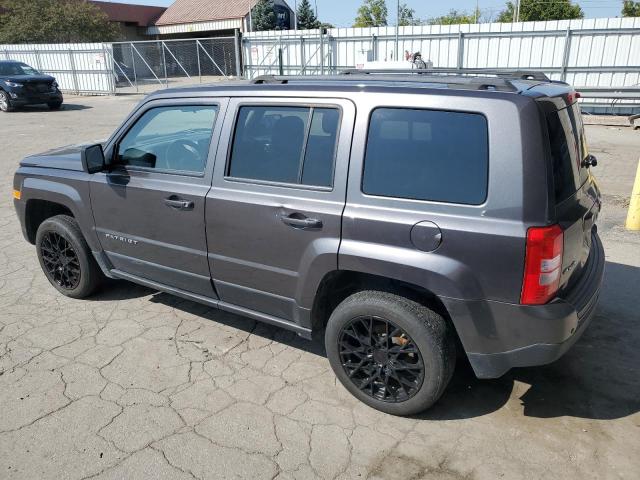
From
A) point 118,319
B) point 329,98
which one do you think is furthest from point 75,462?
point 329,98

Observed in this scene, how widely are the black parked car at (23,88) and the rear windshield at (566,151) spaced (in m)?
20.3

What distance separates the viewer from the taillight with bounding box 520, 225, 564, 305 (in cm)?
240

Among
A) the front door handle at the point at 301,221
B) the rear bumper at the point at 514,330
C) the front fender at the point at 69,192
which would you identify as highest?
the front door handle at the point at 301,221

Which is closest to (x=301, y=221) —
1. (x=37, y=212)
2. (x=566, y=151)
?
(x=566, y=151)

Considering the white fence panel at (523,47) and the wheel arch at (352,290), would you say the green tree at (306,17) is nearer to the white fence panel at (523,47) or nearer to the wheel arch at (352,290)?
the white fence panel at (523,47)

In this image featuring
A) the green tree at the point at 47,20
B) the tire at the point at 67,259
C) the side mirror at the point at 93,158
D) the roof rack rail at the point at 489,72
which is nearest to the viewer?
the roof rack rail at the point at 489,72

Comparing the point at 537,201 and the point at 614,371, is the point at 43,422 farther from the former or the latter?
the point at 614,371

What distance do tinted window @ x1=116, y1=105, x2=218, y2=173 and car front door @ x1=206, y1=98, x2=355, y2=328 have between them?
245mm

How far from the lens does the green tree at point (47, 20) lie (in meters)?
34.5

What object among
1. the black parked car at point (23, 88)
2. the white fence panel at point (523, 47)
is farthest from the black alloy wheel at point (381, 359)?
the black parked car at point (23, 88)

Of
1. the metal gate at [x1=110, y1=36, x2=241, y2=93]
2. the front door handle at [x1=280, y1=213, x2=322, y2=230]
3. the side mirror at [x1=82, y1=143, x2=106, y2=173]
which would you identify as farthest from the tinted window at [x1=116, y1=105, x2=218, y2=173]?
the metal gate at [x1=110, y1=36, x2=241, y2=93]

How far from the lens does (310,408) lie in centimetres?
309

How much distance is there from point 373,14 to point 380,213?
184ft

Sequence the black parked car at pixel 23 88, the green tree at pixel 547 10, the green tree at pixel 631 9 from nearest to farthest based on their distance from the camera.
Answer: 1. the black parked car at pixel 23 88
2. the green tree at pixel 631 9
3. the green tree at pixel 547 10
